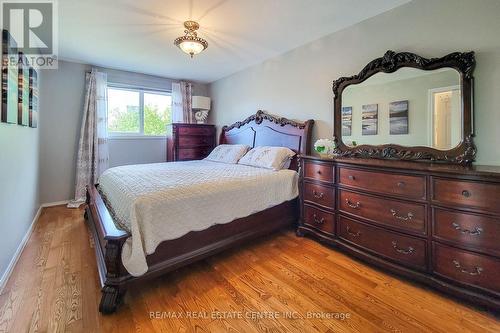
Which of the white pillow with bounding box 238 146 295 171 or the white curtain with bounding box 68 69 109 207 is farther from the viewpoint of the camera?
the white curtain with bounding box 68 69 109 207

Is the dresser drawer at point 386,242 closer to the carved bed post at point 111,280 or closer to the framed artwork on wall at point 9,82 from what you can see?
the carved bed post at point 111,280

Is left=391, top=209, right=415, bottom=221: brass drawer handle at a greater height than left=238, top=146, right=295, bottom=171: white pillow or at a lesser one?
lesser

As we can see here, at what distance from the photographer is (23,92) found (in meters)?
2.33

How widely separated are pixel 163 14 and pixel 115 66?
84.8 inches

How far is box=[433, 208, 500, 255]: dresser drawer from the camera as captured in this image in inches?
54.7

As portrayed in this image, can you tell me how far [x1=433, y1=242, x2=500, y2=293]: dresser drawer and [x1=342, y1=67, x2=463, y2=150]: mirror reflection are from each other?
0.84 m

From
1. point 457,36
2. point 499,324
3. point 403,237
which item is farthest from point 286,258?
point 457,36

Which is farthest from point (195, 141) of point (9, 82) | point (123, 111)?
point (9, 82)

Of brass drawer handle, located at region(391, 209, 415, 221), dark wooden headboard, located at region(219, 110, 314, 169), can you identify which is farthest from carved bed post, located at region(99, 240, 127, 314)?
dark wooden headboard, located at region(219, 110, 314, 169)

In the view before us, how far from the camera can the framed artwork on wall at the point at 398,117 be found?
2.12 meters

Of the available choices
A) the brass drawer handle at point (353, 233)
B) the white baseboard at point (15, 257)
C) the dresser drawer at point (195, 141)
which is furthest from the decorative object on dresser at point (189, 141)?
the brass drawer handle at point (353, 233)

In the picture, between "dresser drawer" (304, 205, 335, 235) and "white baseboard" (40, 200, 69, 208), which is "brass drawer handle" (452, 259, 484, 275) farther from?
"white baseboard" (40, 200, 69, 208)

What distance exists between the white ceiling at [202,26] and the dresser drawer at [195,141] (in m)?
1.32

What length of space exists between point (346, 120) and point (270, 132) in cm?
116
